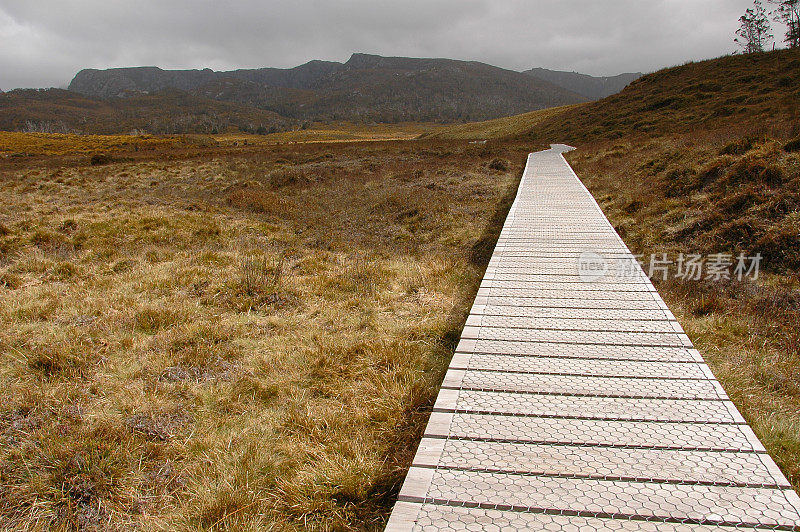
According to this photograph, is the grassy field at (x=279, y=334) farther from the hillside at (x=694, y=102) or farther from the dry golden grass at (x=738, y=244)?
the hillside at (x=694, y=102)

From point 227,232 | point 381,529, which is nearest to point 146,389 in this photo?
point 381,529

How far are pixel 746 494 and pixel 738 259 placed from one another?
6.37 metres

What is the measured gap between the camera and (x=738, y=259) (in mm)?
7203

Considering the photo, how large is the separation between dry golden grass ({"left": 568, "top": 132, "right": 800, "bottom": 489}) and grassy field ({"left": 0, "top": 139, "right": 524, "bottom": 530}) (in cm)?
269

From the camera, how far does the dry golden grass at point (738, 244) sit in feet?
12.7

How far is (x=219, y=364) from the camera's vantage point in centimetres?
486

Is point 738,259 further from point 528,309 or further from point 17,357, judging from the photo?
point 17,357

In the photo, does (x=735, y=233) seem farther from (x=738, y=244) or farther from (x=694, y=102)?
(x=694, y=102)

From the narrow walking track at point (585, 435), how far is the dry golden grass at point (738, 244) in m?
0.70

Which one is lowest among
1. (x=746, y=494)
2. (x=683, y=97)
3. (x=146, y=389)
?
(x=146, y=389)

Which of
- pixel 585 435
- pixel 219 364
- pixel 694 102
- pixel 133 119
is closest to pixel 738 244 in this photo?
pixel 585 435

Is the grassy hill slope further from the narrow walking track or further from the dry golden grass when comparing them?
the narrow walking track

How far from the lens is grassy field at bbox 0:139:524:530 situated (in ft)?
9.61

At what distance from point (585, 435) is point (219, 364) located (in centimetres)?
377
